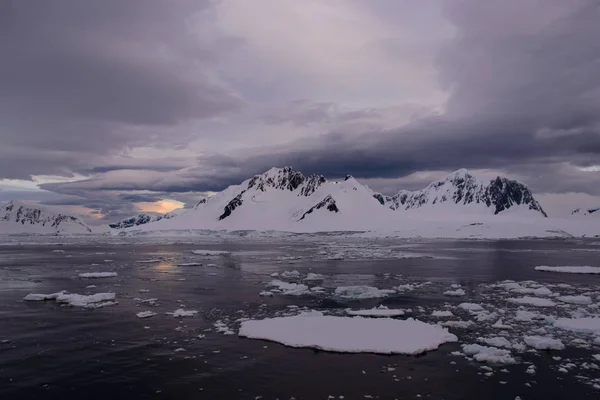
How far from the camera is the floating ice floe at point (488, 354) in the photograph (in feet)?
42.9

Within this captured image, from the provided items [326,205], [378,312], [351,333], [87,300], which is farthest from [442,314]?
[326,205]

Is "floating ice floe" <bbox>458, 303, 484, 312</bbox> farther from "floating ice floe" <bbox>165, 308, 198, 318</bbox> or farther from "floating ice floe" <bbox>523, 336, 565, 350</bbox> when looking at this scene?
"floating ice floe" <bbox>165, 308, 198, 318</bbox>

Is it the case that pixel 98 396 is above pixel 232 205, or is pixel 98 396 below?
below

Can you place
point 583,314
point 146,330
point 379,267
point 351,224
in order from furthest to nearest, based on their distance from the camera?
→ 1. point 351,224
2. point 379,267
3. point 583,314
4. point 146,330

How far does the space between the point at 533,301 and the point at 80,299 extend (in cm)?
2144

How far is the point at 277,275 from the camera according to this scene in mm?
33562

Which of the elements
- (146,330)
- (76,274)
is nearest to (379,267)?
(76,274)

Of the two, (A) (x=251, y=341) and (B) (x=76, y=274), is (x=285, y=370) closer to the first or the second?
(A) (x=251, y=341)

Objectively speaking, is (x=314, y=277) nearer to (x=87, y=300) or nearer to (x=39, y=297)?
(x=87, y=300)

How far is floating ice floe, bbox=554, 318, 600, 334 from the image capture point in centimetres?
1644

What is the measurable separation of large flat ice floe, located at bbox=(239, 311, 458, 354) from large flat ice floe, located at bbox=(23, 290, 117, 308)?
8343 mm

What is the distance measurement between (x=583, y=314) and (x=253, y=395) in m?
15.2

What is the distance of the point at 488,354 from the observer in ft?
43.8

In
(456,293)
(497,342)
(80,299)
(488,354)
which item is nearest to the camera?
(488,354)
